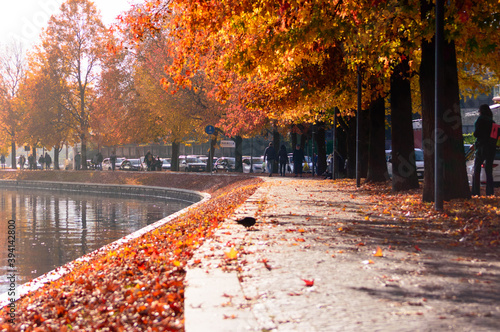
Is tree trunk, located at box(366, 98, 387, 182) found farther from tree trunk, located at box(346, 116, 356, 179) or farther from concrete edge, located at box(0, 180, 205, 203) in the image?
concrete edge, located at box(0, 180, 205, 203)

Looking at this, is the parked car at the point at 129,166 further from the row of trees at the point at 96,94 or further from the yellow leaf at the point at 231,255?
the yellow leaf at the point at 231,255

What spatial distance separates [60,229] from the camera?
16672 millimetres

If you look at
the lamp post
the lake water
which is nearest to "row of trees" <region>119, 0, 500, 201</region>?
the lamp post

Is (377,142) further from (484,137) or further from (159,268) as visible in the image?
(159,268)

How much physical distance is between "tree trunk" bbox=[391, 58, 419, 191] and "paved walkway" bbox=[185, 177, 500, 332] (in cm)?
774

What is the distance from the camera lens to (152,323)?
434 centimetres

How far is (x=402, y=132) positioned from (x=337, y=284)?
11.2 m

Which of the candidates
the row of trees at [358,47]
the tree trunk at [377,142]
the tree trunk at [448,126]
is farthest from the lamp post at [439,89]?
the tree trunk at [377,142]

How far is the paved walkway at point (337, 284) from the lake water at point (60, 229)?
4.28 meters

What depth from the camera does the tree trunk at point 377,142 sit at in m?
19.3

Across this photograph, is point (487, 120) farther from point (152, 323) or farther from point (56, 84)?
point (56, 84)

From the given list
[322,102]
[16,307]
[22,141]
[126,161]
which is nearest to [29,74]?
[22,141]

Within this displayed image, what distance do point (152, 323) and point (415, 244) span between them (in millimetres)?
4059
